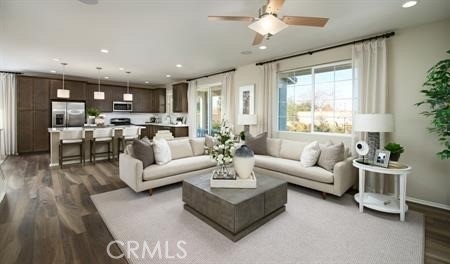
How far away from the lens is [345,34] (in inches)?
137

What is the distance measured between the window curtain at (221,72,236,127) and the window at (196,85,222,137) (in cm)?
56

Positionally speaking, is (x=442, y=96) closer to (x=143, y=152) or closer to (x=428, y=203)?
(x=428, y=203)

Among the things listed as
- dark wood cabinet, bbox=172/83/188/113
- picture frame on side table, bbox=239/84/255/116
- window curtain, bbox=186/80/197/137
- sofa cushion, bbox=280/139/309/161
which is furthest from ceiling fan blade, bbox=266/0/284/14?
dark wood cabinet, bbox=172/83/188/113

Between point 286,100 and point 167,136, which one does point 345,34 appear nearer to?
point 286,100

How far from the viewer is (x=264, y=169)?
164 inches

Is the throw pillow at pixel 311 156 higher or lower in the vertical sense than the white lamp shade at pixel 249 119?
lower

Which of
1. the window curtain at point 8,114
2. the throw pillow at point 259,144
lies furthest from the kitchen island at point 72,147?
the throw pillow at point 259,144

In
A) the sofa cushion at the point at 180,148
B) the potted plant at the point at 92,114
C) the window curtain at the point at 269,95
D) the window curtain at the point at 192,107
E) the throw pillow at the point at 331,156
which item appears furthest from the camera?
the window curtain at the point at 192,107

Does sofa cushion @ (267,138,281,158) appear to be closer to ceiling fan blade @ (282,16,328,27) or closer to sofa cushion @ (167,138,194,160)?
sofa cushion @ (167,138,194,160)

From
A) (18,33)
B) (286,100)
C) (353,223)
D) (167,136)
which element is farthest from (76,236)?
(286,100)

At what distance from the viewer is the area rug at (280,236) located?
197 centimetres

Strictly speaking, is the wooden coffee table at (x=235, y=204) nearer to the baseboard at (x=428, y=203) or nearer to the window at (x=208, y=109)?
the baseboard at (x=428, y=203)

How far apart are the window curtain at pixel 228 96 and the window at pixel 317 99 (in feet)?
4.92

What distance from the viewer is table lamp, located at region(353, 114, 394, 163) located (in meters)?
2.88
